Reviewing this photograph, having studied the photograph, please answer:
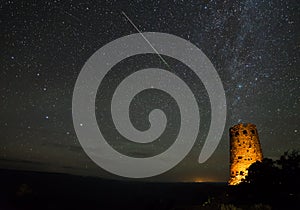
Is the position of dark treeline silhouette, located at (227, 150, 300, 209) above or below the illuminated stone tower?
below

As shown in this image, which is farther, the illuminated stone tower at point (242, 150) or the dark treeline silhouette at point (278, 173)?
the illuminated stone tower at point (242, 150)

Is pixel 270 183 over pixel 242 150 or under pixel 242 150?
under

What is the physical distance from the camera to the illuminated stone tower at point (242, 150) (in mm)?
25734

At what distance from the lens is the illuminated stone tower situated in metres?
25.7

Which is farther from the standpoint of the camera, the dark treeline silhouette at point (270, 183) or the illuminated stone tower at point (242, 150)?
the illuminated stone tower at point (242, 150)

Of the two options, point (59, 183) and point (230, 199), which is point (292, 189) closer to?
point (230, 199)

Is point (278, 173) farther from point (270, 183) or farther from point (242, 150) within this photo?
point (242, 150)

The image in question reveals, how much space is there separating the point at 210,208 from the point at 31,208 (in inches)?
2075

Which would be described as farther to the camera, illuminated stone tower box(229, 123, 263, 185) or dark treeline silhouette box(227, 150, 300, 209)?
illuminated stone tower box(229, 123, 263, 185)

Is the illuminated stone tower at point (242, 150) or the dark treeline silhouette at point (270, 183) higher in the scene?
the illuminated stone tower at point (242, 150)

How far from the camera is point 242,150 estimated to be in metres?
26.1

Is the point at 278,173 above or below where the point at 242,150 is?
below

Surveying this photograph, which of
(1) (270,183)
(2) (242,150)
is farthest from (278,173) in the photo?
(2) (242,150)

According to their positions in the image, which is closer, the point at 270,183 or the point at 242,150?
the point at 270,183
